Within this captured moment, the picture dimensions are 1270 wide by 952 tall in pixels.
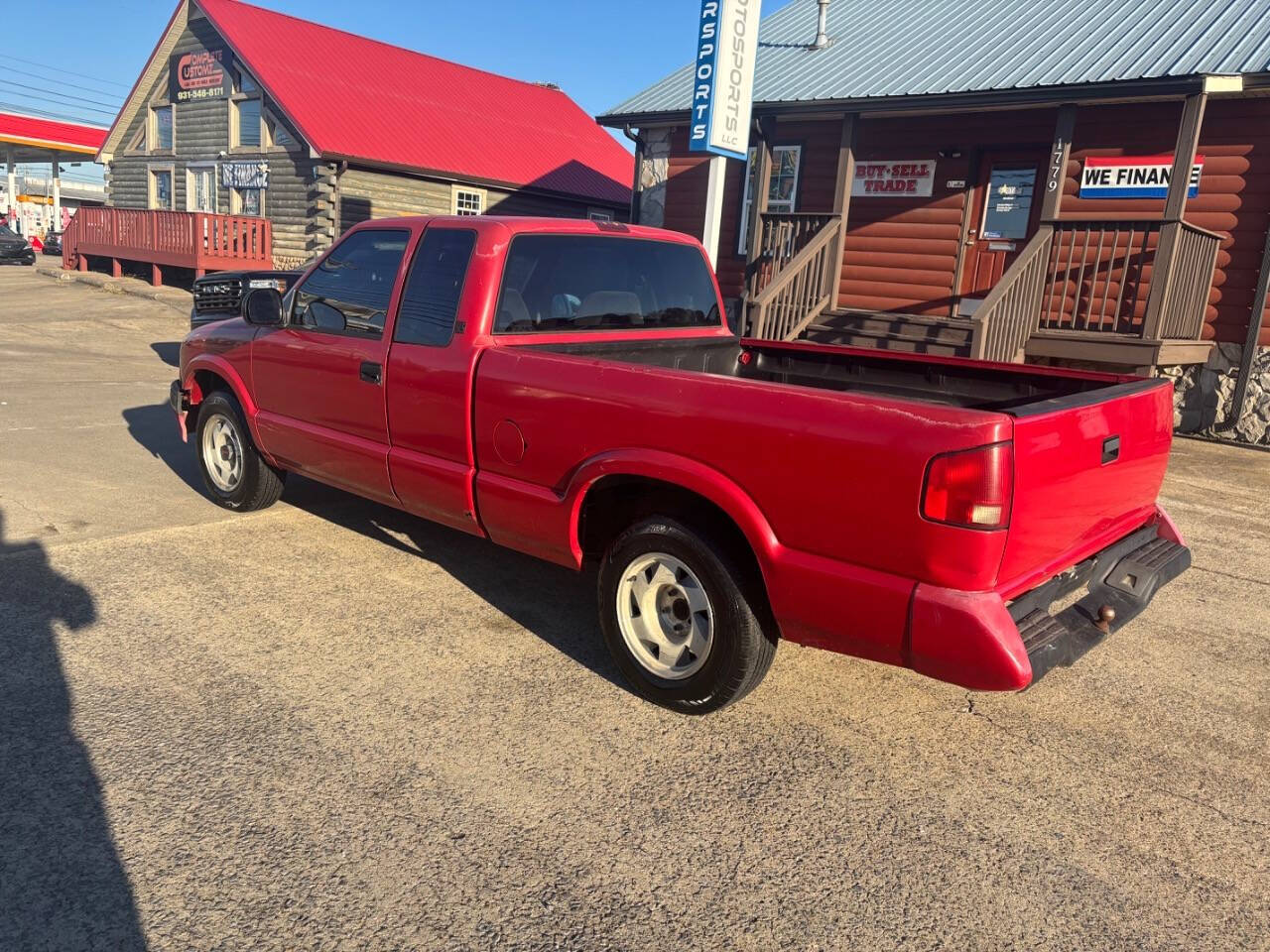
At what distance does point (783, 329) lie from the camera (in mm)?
12070

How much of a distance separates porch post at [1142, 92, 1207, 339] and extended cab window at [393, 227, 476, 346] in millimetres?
7823

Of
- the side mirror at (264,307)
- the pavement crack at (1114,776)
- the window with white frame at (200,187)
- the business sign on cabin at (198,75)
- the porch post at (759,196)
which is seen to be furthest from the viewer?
the window with white frame at (200,187)

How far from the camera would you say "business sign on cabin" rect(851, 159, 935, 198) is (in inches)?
512

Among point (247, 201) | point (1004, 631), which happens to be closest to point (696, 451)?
point (1004, 631)

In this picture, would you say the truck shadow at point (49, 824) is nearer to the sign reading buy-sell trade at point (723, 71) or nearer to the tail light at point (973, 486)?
the tail light at point (973, 486)

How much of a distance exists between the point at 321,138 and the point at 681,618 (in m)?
20.7

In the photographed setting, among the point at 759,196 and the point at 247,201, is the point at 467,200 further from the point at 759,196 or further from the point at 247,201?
the point at 759,196

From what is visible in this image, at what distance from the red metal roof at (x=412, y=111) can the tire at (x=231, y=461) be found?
663 inches

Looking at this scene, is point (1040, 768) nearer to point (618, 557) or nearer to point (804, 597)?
point (804, 597)

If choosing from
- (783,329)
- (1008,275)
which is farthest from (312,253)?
(1008,275)

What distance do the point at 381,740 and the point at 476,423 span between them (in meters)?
1.40

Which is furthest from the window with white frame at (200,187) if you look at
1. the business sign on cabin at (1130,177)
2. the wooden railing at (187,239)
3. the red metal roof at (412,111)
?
the business sign on cabin at (1130,177)

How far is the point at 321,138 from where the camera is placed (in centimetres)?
2122

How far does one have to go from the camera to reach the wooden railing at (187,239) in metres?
20.8
